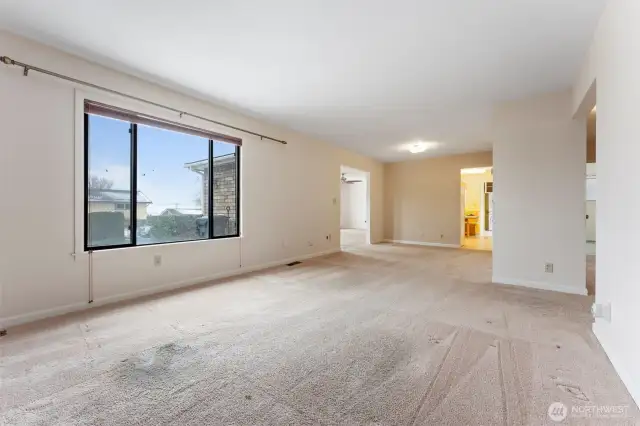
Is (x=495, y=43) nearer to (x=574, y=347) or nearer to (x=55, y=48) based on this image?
(x=574, y=347)

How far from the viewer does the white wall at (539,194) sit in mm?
3629

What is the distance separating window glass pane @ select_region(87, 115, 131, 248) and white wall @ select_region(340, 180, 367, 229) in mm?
11380

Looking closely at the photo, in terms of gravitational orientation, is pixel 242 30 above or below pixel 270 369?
above

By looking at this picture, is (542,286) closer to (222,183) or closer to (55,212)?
(222,183)

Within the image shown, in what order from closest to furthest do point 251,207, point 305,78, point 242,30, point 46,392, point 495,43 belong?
point 46,392
point 242,30
point 495,43
point 305,78
point 251,207

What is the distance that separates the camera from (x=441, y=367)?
1.92 metres

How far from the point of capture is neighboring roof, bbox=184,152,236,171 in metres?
4.25

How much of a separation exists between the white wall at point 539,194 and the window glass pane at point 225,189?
377 cm

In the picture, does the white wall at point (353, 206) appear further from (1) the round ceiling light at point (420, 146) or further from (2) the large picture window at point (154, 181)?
(2) the large picture window at point (154, 181)

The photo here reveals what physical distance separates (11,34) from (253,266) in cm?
364

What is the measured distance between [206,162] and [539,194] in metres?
4.50

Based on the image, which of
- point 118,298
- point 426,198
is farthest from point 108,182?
point 426,198

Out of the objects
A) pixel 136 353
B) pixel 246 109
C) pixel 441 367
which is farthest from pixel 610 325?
pixel 246 109

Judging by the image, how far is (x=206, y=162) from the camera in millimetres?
4398
